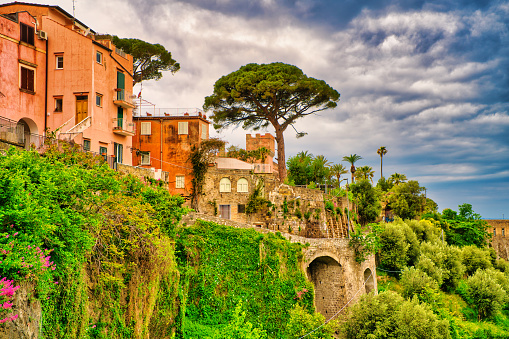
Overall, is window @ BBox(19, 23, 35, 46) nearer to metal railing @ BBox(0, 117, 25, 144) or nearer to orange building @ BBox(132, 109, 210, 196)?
metal railing @ BBox(0, 117, 25, 144)

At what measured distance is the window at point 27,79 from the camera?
23594 mm

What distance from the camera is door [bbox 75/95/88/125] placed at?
2548 centimetres

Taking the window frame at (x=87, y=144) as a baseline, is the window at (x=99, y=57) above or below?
above

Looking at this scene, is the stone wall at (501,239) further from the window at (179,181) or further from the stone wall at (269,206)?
the window at (179,181)

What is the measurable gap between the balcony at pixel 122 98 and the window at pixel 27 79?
5.02 meters

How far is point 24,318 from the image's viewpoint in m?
9.20

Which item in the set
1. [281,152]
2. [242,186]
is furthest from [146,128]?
[281,152]

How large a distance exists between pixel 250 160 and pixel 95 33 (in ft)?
60.5

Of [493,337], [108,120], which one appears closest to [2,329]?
[108,120]

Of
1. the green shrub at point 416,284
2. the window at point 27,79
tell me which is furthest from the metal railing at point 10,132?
the green shrub at point 416,284

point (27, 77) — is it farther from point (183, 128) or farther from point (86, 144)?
point (183, 128)

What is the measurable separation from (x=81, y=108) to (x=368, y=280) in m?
22.8

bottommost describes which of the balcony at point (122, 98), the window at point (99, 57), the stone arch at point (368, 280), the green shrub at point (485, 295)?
the green shrub at point (485, 295)

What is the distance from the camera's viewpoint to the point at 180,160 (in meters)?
33.8
